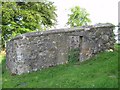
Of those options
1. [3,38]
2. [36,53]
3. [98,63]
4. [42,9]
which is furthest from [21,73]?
[42,9]

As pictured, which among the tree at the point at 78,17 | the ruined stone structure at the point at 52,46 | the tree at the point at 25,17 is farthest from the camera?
the tree at the point at 78,17

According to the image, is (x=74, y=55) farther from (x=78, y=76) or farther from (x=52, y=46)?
(x=78, y=76)

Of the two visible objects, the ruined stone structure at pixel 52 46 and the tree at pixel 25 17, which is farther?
the tree at pixel 25 17

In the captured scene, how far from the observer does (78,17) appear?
172 feet

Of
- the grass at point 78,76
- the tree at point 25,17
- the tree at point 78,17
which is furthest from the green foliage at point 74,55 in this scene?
the tree at point 78,17

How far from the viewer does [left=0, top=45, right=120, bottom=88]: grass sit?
1374cm

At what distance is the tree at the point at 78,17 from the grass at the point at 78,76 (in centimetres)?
3239

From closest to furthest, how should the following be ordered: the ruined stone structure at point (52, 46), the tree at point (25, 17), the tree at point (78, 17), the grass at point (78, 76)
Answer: the grass at point (78, 76) < the ruined stone structure at point (52, 46) < the tree at point (25, 17) < the tree at point (78, 17)

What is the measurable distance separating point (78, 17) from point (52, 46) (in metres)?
33.5

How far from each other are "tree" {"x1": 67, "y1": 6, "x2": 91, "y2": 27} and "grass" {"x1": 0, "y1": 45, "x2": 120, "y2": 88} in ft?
106

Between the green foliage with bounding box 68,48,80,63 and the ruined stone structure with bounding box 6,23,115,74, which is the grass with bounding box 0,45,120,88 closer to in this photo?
the green foliage with bounding box 68,48,80,63

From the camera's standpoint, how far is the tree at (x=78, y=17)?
5153 cm

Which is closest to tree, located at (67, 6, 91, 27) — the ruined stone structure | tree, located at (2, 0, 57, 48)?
tree, located at (2, 0, 57, 48)

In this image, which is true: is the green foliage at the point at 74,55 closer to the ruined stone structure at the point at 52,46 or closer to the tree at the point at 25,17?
the ruined stone structure at the point at 52,46
